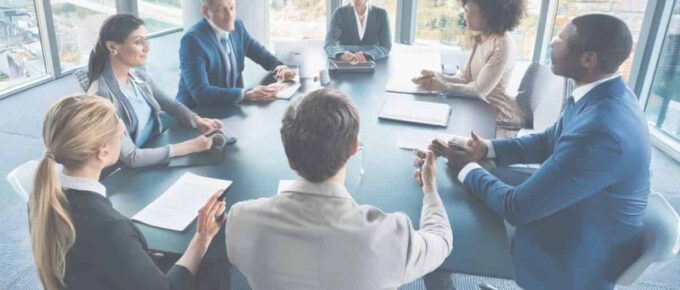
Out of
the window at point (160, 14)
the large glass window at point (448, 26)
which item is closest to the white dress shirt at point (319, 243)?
the large glass window at point (448, 26)

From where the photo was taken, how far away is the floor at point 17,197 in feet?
7.55

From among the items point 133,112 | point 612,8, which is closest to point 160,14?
point 133,112

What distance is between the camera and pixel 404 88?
107 inches

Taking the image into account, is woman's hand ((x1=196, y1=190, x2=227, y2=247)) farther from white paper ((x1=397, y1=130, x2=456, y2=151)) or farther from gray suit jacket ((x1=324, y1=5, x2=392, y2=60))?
gray suit jacket ((x1=324, y1=5, x2=392, y2=60))

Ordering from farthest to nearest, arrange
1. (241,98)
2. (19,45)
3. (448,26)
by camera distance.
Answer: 1. (448,26)
2. (19,45)
3. (241,98)

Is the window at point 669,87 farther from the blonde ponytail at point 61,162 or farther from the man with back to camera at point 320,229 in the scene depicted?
the blonde ponytail at point 61,162

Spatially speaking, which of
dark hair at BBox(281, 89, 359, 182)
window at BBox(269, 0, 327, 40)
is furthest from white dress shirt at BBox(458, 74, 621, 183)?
window at BBox(269, 0, 327, 40)

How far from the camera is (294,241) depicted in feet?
3.22

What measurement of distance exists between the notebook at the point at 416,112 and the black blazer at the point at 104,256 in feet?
4.52

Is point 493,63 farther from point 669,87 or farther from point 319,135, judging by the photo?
point 669,87

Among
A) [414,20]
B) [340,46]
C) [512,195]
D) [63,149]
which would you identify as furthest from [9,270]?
[414,20]

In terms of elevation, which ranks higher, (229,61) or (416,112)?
(229,61)

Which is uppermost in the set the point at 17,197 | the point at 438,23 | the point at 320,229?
the point at 438,23

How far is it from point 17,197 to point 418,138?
8.24 ft
